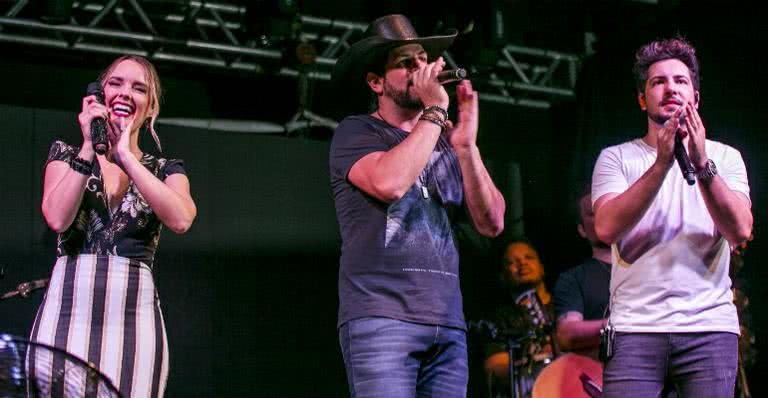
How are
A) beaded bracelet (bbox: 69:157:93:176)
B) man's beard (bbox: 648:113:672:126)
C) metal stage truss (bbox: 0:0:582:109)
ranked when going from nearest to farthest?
beaded bracelet (bbox: 69:157:93:176) → man's beard (bbox: 648:113:672:126) → metal stage truss (bbox: 0:0:582:109)

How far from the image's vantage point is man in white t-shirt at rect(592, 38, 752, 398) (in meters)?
3.21

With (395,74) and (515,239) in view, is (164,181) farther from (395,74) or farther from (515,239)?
(515,239)

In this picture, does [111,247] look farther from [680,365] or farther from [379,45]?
[680,365]

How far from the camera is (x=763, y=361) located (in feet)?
21.8

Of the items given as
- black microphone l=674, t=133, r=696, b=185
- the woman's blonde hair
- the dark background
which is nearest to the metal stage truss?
the dark background

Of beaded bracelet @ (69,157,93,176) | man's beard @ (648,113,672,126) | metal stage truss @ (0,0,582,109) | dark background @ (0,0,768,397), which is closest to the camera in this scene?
beaded bracelet @ (69,157,93,176)

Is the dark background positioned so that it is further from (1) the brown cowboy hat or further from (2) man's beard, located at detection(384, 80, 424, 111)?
(2) man's beard, located at detection(384, 80, 424, 111)

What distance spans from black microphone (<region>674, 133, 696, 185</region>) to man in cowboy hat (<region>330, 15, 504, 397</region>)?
519mm

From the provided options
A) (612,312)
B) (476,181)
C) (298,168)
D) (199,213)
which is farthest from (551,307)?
(476,181)

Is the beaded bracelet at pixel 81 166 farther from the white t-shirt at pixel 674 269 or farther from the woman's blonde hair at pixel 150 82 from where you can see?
the white t-shirt at pixel 674 269

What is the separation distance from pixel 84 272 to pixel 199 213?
10.9 ft

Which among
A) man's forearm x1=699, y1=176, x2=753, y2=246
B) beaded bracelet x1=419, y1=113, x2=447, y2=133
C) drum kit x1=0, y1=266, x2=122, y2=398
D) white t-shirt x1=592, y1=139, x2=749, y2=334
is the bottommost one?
drum kit x1=0, y1=266, x2=122, y2=398

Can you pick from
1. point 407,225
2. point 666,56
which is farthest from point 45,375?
point 666,56

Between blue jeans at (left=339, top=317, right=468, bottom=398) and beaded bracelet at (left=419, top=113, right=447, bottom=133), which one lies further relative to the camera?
beaded bracelet at (left=419, top=113, right=447, bottom=133)
